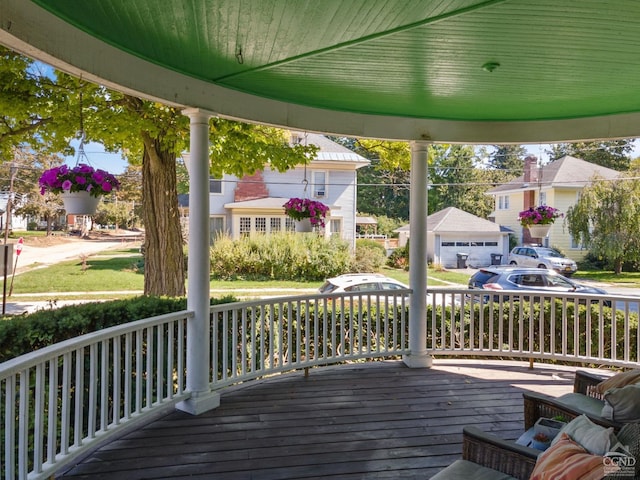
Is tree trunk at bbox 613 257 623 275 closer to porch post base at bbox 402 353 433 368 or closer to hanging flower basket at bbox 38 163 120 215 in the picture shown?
porch post base at bbox 402 353 433 368

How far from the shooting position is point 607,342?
5.38 meters

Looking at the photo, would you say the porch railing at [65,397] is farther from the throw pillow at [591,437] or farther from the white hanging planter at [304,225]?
the throw pillow at [591,437]

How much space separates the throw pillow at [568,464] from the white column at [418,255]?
323 centimetres

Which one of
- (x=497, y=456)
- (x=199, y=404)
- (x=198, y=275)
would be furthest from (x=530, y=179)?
(x=497, y=456)

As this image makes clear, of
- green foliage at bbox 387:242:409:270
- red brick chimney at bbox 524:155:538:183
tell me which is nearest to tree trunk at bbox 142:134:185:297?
green foliage at bbox 387:242:409:270

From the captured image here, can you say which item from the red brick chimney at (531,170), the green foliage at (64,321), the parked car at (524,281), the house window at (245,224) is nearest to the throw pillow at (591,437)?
the green foliage at (64,321)

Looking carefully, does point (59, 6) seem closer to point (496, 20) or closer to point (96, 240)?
point (496, 20)

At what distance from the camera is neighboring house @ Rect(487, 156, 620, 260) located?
16.7 meters

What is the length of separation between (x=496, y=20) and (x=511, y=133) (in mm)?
2633

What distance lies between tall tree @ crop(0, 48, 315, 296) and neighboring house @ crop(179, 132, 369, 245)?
1018cm

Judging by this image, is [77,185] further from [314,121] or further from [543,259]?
[543,259]

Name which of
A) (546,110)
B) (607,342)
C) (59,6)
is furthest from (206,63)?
(607,342)

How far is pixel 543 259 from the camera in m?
15.7

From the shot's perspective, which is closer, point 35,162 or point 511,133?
point 511,133
